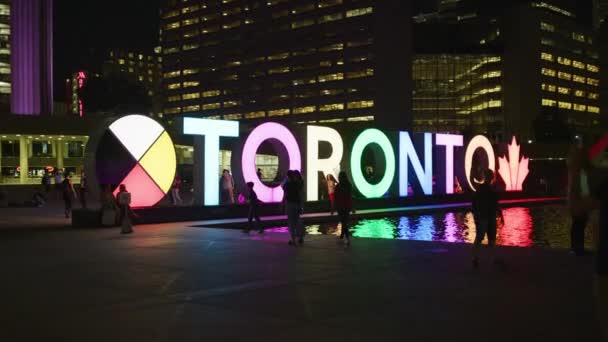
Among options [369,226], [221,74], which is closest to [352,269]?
[369,226]

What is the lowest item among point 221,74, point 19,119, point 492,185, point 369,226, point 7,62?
point 369,226

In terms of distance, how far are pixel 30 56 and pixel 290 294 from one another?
7671 centimetres

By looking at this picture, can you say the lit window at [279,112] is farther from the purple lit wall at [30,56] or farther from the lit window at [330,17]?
the purple lit wall at [30,56]

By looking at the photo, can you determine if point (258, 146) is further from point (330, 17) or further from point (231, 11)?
point (231, 11)

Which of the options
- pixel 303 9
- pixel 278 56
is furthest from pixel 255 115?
pixel 303 9

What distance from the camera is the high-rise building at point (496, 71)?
159 metres

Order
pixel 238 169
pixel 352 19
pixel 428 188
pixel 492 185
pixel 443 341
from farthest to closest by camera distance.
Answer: pixel 352 19
pixel 428 188
pixel 238 169
pixel 492 185
pixel 443 341

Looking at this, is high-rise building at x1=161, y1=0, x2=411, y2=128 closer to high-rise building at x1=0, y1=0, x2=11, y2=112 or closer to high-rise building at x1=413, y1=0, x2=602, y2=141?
high-rise building at x1=413, y1=0, x2=602, y2=141

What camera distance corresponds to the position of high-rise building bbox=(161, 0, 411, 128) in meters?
149

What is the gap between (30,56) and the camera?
7775 cm

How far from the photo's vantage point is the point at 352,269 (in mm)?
11398

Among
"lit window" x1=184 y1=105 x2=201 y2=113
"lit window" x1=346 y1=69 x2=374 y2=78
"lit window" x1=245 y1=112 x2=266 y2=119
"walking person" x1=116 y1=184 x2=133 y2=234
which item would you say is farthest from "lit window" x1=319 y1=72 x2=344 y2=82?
"walking person" x1=116 y1=184 x2=133 y2=234

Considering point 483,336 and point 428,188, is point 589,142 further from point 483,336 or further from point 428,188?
point 428,188

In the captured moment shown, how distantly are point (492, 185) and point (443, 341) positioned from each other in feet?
20.1
